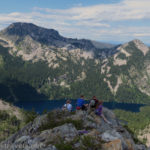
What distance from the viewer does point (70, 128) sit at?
24.6 meters

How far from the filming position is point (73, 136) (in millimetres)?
22641

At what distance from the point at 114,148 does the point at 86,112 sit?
44.5ft

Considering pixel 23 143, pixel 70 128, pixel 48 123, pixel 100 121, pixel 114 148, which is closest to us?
pixel 114 148

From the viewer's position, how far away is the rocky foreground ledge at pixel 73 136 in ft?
63.4

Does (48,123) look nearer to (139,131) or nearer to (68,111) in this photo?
(68,111)

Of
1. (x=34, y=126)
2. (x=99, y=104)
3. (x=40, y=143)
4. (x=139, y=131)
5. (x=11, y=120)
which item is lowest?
(x=139, y=131)

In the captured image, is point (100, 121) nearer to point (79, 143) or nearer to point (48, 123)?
point (48, 123)

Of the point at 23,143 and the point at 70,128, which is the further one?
the point at 70,128

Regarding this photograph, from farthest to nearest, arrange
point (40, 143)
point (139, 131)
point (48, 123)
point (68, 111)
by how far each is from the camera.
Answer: point (139, 131) < point (68, 111) < point (48, 123) < point (40, 143)

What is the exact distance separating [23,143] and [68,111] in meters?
12.4

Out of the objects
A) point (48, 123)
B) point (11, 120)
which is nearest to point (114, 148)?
point (48, 123)

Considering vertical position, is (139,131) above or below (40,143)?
below

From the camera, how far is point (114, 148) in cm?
1902

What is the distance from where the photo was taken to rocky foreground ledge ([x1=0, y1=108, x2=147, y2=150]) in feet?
63.4
